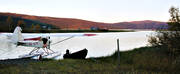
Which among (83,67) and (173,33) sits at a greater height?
(173,33)

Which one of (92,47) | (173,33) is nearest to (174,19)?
(173,33)

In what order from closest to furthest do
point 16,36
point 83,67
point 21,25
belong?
1. point 83,67
2. point 16,36
3. point 21,25

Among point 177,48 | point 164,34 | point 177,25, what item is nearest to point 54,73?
point 177,48

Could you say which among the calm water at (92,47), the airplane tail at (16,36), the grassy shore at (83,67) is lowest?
the calm water at (92,47)

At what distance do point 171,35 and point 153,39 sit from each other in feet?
6.59

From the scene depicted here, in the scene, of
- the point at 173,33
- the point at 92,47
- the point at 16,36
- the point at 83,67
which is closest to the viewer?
the point at 83,67

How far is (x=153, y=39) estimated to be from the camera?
10688 mm

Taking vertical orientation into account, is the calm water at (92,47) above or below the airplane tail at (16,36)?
below

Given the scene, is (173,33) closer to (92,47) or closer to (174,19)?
(174,19)

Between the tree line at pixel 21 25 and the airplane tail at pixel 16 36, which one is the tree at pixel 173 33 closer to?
the airplane tail at pixel 16 36

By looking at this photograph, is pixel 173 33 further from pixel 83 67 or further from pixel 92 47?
pixel 92 47

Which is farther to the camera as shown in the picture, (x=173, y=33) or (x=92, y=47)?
(x=92, y=47)

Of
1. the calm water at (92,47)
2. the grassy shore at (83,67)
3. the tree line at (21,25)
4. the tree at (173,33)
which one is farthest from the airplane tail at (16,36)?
the tree line at (21,25)

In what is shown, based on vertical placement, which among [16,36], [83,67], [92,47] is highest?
[16,36]
